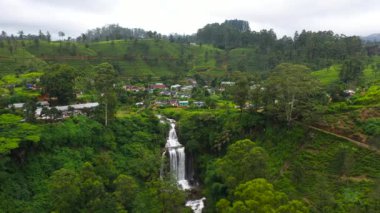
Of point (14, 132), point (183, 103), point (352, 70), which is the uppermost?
point (352, 70)

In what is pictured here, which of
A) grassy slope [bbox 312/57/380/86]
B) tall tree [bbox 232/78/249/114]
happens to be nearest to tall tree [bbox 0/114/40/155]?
tall tree [bbox 232/78/249/114]

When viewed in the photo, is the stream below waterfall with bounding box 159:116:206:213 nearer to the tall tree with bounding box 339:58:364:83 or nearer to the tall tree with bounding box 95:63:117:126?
the tall tree with bounding box 95:63:117:126

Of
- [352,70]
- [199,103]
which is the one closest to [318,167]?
[199,103]

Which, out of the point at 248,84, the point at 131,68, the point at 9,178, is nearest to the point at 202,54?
the point at 131,68

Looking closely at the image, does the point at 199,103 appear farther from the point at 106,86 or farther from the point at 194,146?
the point at 106,86

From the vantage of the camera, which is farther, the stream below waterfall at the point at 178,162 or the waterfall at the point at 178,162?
the waterfall at the point at 178,162

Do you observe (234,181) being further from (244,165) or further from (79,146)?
(79,146)

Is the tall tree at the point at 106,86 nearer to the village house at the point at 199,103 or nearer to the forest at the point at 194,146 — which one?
the forest at the point at 194,146

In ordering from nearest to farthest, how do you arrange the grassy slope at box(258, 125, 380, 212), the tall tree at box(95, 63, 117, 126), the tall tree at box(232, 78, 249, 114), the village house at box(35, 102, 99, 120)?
the grassy slope at box(258, 125, 380, 212) → the village house at box(35, 102, 99, 120) → the tall tree at box(95, 63, 117, 126) → the tall tree at box(232, 78, 249, 114)

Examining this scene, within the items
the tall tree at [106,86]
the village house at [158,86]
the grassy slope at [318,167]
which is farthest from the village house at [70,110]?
the village house at [158,86]

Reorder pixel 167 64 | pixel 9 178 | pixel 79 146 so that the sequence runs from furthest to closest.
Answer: pixel 167 64 < pixel 79 146 < pixel 9 178

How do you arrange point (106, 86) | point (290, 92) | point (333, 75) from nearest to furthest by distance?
point (290, 92) < point (106, 86) < point (333, 75)
